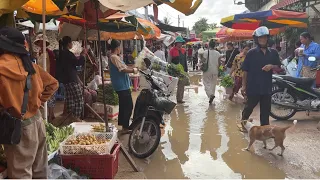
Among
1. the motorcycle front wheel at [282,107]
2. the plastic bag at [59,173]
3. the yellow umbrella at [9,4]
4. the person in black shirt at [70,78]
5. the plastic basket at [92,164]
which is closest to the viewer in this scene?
the yellow umbrella at [9,4]

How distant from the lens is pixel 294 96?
773 centimetres

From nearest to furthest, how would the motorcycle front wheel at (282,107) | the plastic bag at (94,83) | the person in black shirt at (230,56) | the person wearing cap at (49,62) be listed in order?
1. the person wearing cap at (49,62)
2. the motorcycle front wheel at (282,107)
3. the plastic bag at (94,83)
4. the person in black shirt at (230,56)

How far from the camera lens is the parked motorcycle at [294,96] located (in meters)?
7.62

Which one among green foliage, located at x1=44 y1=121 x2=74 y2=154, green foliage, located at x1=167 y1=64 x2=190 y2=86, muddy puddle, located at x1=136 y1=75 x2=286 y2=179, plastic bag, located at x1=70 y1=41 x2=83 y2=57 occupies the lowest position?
muddy puddle, located at x1=136 y1=75 x2=286 y2=179

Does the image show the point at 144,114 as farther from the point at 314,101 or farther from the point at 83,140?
the point at 314,101

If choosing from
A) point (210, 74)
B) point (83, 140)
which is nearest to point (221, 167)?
point (83, 140)

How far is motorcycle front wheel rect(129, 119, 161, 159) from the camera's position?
211 inches

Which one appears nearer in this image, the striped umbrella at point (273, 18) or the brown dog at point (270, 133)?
the brown dog at point (270, 133)

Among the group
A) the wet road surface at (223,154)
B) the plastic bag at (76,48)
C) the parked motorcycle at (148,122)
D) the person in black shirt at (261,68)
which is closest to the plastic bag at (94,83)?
the plastic bag at (76,48)

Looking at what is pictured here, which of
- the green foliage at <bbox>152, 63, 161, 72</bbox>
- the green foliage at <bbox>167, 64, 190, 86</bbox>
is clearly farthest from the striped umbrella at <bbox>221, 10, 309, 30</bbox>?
the green foliage at <bbox>152, 63, 161, 72</bbox>

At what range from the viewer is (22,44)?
3.08 metres

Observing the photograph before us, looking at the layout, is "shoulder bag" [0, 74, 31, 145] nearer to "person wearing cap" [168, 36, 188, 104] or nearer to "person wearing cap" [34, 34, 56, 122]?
"person wearing cap" [34, 34, 56, 122]

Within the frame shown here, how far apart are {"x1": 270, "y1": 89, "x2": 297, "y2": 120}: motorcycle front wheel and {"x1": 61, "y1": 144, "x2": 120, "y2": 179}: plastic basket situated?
486 centimetres

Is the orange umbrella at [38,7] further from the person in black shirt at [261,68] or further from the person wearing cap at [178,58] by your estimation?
the person wearing cap at [178,58]
